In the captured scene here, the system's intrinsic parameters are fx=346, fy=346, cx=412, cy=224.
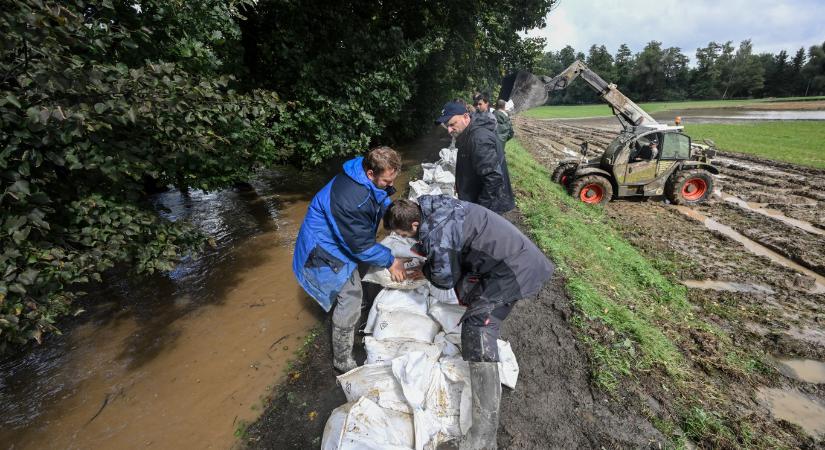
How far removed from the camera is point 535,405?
2.45 metres

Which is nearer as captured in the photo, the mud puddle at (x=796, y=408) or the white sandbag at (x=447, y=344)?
the white sandbag at (x=447, y=344)

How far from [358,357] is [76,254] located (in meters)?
2.08

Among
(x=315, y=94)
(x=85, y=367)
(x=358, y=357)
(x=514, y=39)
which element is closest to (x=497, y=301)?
(x=358, y=357)

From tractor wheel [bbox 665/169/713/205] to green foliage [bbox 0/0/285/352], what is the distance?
809 cm

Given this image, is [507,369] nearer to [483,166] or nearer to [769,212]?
[483,166]

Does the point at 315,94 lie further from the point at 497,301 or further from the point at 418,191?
the point at 497,301

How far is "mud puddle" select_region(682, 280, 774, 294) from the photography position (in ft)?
15.2

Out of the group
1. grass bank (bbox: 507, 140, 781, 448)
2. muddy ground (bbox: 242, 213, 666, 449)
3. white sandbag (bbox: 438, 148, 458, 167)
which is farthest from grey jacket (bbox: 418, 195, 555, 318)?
white sandbag (bbox: 438, 148, 458, 167)

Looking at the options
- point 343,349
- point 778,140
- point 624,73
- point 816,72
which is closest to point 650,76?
point 624,73

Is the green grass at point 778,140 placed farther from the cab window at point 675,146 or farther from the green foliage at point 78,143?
the green foliage at point 78,143

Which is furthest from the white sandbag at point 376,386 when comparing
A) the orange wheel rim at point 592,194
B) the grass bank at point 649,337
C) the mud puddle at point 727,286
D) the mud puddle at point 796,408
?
the orange wheel rim at point 592,194

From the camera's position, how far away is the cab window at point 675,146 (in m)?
7.24

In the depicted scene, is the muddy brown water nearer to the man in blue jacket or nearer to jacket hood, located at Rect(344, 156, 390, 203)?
the man in blue jacket

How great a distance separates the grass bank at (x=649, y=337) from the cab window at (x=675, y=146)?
3.08 metres
